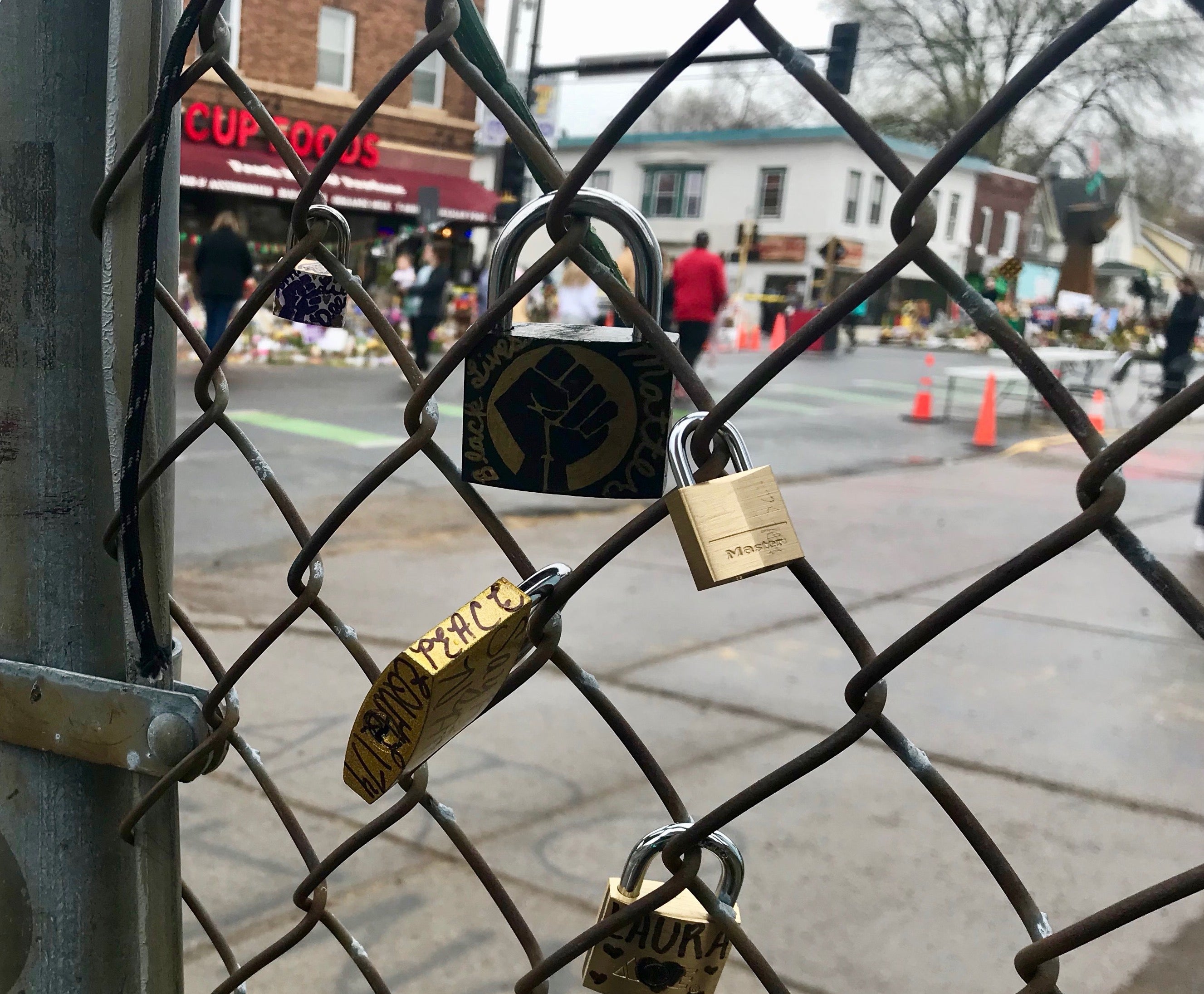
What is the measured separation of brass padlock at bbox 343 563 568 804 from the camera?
A: 0.66m

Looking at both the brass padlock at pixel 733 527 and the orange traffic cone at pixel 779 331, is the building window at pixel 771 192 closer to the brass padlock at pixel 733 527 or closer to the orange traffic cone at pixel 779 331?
the orange traffic cone at pixel 779 331

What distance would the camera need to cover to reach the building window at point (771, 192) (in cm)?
3847

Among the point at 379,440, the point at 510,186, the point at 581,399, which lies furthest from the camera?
the point at 510,186

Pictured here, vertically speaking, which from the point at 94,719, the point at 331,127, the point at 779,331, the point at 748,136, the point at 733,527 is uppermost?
the point at 748,136

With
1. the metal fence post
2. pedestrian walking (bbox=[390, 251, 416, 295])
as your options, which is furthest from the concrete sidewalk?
pedestrian walking (bbox=[390, 251, 416, 295])

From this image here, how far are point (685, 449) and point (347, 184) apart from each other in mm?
20396

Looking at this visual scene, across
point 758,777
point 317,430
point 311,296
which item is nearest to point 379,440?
point 317,430

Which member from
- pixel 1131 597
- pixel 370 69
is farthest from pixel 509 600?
pixel 370 69

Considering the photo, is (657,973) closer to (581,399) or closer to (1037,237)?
(581,399)

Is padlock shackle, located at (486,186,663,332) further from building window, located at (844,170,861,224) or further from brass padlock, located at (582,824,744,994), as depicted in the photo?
building window, located at (844,170,861,224)

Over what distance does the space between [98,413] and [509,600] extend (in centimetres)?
46

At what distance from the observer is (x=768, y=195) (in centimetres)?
3875

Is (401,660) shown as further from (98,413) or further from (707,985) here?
(98,413)

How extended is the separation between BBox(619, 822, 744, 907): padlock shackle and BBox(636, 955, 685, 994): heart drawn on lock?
5 centimetres
